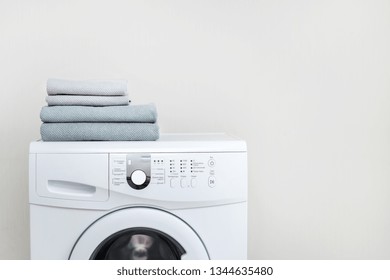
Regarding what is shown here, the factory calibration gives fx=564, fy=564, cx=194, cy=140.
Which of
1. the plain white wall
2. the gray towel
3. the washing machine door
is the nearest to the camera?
the washing machine door

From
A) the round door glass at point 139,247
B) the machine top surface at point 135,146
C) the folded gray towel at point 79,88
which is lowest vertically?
the round door glass at point 139,247

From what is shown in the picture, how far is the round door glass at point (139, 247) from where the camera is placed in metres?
1.55

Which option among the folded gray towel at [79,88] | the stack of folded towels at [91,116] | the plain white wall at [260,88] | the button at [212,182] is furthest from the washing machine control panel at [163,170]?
the plain white wall at [260,88]

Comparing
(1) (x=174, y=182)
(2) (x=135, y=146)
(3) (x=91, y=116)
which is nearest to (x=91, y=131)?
(3) (x=91, y=116)

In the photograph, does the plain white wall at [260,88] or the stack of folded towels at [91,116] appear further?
the plain white wall at [260,88]

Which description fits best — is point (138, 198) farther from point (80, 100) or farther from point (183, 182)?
point (80, 100)

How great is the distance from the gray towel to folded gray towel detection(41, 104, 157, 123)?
0.05 ft

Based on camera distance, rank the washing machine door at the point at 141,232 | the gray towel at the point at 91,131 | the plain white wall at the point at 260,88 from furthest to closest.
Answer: the plain white wall at the point at 260,88
the gray towel at the point at 91,131
the washing machine door at the point at 141,232

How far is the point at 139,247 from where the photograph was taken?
1.61 metres

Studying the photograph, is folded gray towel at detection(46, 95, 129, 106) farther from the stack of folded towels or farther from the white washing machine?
the white washing machine

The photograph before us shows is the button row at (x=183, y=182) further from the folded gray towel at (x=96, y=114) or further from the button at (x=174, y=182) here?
the folded gray towel at (x=96, y=114)

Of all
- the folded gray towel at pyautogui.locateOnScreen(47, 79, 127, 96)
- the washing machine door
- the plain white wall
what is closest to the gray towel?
the folded gray towel at pyautogui.locateOnScreen(47, 79, 127, 96)

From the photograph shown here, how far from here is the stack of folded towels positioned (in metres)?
1.63
